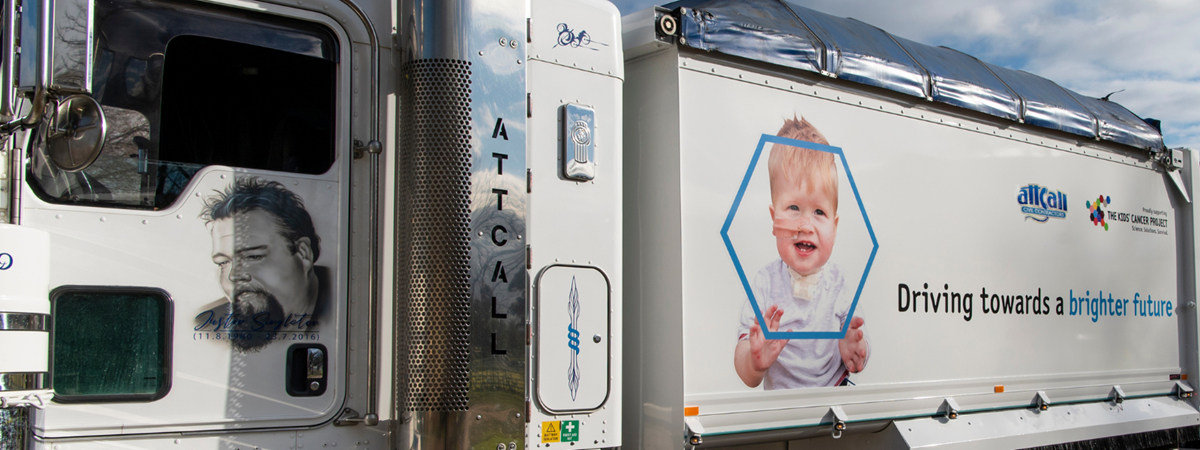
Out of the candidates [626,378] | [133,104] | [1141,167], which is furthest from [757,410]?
[1141,167]

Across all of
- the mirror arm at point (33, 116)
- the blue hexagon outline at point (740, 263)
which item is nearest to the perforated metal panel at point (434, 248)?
the mirror arm at point (33, 116)

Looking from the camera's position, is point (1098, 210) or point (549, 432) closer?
point (549, 432)

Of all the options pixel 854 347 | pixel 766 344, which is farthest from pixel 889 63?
pixel 766 344

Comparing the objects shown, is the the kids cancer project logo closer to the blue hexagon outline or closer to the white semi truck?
→ the white semi truck

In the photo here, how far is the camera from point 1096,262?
5562 millimetres

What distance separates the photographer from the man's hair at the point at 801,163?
397 centimetres

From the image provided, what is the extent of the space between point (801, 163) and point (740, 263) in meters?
0.59

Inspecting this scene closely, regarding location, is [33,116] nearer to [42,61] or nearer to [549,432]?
[42,61]

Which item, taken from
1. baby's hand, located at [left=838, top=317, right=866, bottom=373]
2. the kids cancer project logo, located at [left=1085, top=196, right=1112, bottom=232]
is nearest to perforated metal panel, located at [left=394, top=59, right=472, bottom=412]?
baby's hand, located at [left=838, top=317, right=866, bottom=373]

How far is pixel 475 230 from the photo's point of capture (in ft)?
10.0

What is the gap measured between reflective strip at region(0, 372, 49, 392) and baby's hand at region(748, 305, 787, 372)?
2496 mm

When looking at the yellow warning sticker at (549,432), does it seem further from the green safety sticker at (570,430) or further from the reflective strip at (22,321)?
the reflective strip at (22,321)

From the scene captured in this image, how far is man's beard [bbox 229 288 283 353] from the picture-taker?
9.57 ft

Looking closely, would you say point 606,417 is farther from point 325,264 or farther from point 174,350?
point 174,350
